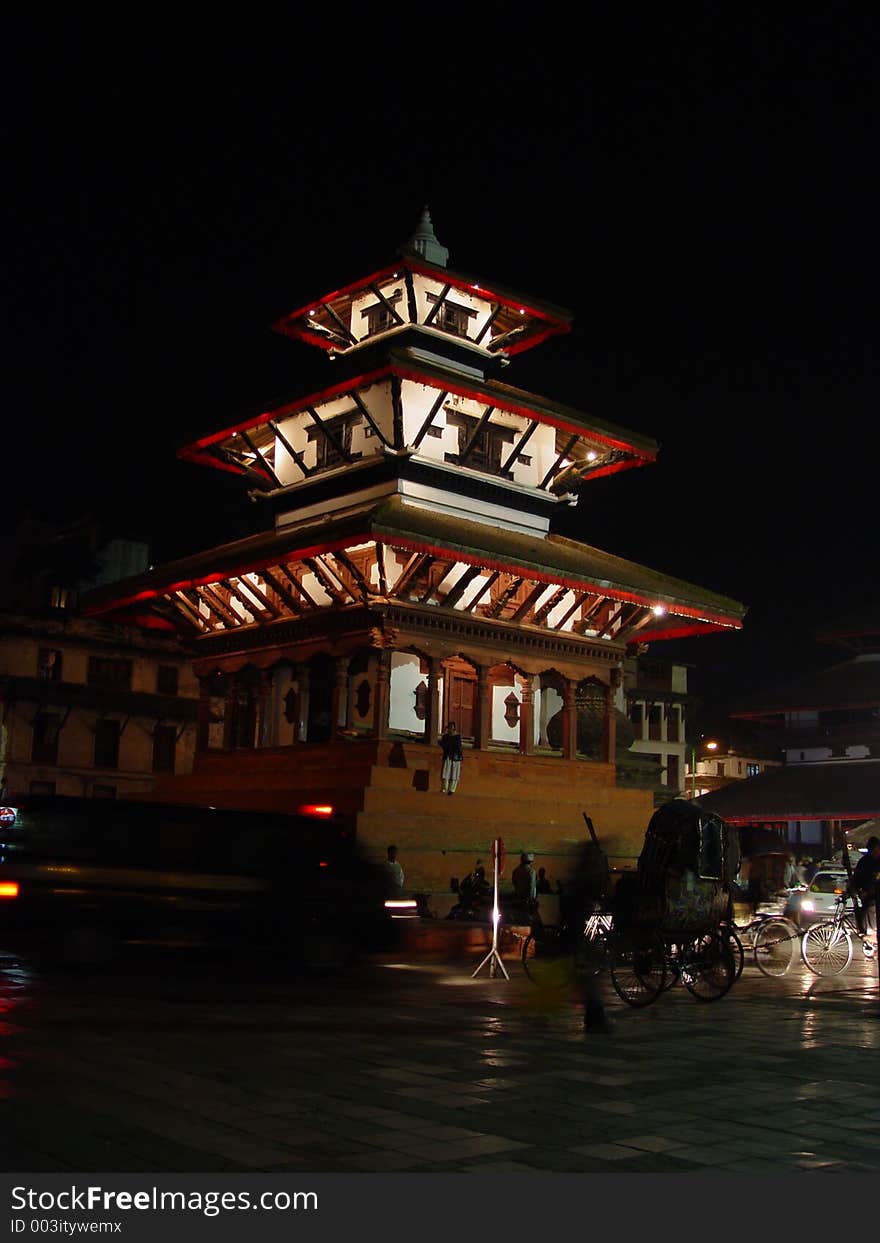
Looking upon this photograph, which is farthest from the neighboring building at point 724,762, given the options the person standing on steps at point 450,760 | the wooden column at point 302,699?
the person standing on steps at point 450,760

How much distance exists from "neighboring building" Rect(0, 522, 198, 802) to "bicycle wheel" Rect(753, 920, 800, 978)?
3517 cm

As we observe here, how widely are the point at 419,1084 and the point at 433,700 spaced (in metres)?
21.2

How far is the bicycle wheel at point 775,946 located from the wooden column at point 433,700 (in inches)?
468

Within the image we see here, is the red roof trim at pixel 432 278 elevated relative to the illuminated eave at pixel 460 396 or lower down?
elevated

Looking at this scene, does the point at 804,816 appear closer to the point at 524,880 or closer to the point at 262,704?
the point at 262,704

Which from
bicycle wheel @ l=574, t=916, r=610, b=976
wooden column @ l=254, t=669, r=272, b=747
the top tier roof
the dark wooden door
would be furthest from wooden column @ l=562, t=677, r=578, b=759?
bicycle wheel @ l=574, t=916, r=610, b=976

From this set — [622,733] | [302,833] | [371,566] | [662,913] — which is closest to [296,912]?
[302,833]

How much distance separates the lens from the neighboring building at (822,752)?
157 feet

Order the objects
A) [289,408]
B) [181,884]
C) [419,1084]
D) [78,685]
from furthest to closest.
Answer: [78,685] < [289,408] < [181,884] < [419,1084]

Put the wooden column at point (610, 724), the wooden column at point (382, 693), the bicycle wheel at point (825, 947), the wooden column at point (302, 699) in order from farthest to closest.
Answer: the wooden column at point (610, 724) < the wooden column at point (302, 699) < the wooden column at point (382, 693) < the bicycle wheel at point (825, 947)

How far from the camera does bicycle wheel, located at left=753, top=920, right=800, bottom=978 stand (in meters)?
17.8

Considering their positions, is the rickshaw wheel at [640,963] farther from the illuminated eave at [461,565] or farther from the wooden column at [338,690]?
the wooden column at [338,690]

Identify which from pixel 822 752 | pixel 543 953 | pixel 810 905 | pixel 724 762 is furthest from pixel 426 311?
pixel 724 762

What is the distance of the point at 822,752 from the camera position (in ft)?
180
